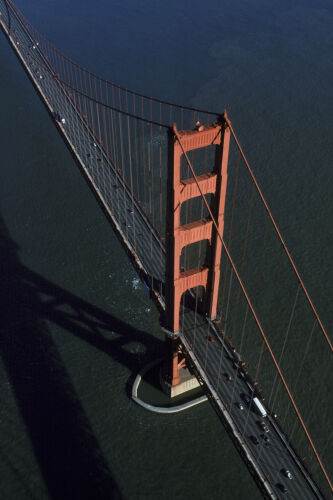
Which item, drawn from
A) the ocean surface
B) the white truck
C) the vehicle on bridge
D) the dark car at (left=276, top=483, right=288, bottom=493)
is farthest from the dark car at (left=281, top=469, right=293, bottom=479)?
the ocean surface

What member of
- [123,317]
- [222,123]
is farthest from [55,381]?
[222,123]

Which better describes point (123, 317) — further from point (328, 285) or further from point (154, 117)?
point (154, 117)

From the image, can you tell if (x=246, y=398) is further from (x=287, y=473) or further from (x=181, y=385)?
(x=181, y=385)

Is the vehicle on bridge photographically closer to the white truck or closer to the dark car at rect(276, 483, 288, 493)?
the white truck

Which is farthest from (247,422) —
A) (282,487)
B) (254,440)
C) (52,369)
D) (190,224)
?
(52,369)

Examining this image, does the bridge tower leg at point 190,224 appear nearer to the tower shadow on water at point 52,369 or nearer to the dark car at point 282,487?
the tower shadow on water at point 52,369
